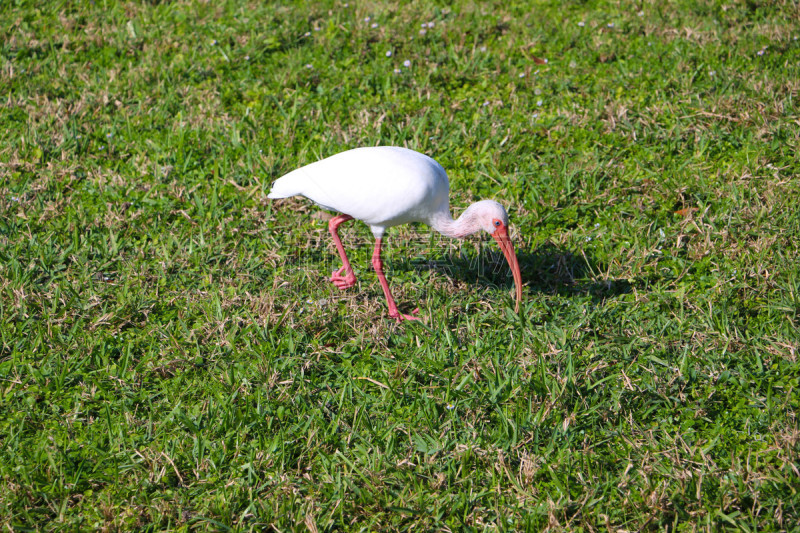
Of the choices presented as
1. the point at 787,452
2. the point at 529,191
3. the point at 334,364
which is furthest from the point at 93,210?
the point at 787,452

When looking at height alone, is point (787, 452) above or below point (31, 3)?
below

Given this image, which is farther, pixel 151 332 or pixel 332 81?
pixel 332 81

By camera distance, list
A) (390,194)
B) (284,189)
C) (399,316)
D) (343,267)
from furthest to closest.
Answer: (343,267) → (284,189) → (399,316) → (390,194)

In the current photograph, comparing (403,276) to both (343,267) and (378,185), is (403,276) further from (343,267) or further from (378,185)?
(378,185)

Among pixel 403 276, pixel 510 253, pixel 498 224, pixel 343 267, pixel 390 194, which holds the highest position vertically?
pixel 390 194

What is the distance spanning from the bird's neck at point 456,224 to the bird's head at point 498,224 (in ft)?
0.15

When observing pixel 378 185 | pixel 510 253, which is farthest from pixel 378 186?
pixel 510 253

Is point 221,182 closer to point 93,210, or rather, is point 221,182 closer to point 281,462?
point 93,210

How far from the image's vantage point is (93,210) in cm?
443

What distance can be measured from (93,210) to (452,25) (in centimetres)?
323

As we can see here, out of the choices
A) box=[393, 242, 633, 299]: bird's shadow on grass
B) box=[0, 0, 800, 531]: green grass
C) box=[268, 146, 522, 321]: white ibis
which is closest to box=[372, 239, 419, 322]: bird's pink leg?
box=[268, 146, 522, 321]: white ibis

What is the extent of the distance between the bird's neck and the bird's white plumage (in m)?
0.03

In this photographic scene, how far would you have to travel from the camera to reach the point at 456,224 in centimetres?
389

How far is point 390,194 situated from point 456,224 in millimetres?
458
